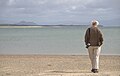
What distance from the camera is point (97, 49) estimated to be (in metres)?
12.6

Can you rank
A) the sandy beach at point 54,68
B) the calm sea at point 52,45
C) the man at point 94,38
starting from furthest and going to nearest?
the calm sea at point 52,45, the sandy beach at point 54,68, the man at point 94,38

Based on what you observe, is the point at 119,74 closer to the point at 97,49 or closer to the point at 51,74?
the point at 97,49

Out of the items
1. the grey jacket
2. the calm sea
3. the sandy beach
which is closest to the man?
the grey jacket

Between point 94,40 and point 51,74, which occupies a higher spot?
point 94,40

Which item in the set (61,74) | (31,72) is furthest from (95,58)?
(31,72)

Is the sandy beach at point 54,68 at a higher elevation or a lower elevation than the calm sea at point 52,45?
higher

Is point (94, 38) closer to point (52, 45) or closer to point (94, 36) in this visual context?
point (94, 36)

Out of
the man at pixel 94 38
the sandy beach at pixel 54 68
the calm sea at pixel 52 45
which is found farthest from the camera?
the calm sea at pixel 52 45

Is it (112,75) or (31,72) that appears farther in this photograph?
(31,72)

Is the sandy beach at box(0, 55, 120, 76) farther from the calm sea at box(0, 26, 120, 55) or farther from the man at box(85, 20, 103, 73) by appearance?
the calm sea at box(0, 26, 120, 55)

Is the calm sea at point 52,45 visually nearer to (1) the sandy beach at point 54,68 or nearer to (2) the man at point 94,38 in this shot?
(1) the sandy beach at point 54,68

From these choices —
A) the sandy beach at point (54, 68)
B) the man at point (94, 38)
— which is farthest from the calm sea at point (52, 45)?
the man at point (94, 38)

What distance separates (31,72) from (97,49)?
231 cm

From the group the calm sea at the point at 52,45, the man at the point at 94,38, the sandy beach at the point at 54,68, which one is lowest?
the calm sea at the point at 52,45
